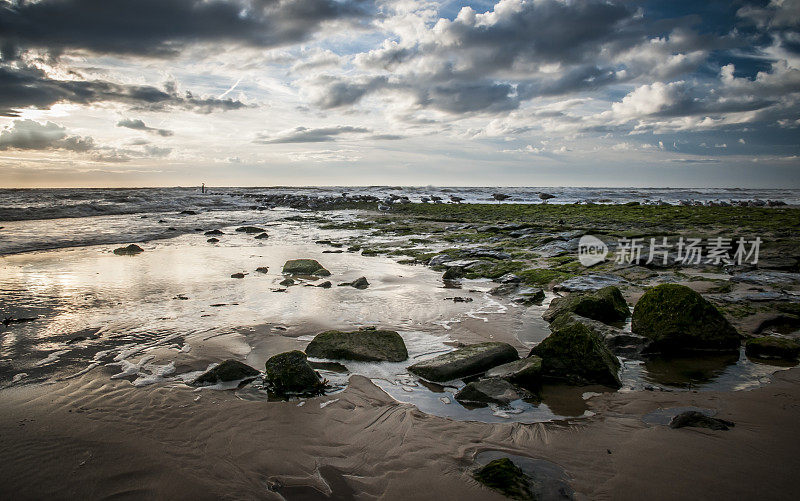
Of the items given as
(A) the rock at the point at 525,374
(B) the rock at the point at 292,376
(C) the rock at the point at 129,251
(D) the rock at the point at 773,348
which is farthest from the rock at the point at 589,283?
(C) the rock at the point at 129,251

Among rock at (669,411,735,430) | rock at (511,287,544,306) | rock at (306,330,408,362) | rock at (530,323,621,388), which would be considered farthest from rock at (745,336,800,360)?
rock at (306,330,408,362)

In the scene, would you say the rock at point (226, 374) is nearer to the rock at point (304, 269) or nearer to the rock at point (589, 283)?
the rock at point (304, 269)

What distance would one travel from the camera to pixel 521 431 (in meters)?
3.93

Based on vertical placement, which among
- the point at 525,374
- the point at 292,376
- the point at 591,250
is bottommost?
the point at 292,376

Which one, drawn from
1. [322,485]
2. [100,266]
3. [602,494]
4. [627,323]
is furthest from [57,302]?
[627,323]

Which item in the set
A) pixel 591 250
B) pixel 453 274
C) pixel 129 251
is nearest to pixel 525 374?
pixel 453 274

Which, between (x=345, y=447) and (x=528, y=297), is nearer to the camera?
(x=345, y=447)

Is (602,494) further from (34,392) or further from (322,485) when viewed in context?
(34,392)

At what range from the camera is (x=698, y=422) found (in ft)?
12.9

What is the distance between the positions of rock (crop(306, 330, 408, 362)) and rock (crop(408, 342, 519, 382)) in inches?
17.9

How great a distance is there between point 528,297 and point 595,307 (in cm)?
199

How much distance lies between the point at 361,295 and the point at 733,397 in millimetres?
6551

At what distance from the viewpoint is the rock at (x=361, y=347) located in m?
5.63

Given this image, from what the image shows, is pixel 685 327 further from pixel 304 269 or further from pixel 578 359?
pixel 304 269
